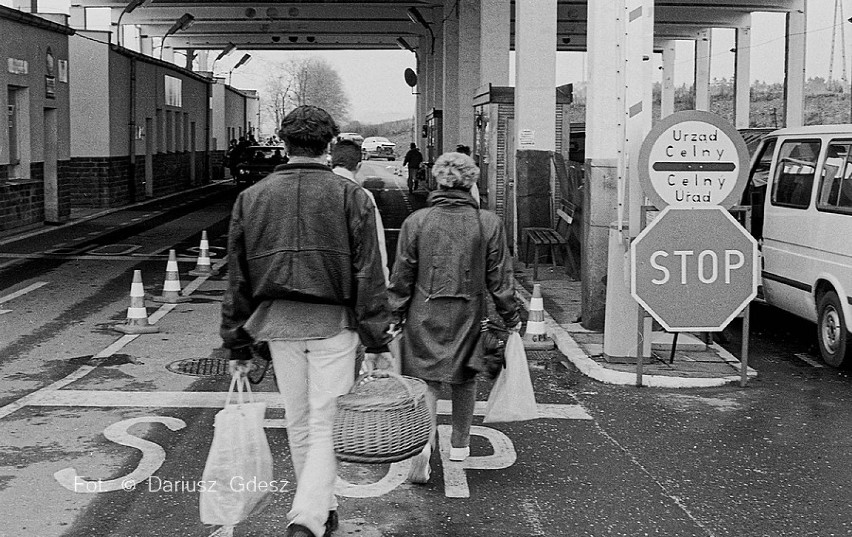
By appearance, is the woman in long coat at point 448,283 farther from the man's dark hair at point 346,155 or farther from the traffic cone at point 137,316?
the traffic cone at point 137,316

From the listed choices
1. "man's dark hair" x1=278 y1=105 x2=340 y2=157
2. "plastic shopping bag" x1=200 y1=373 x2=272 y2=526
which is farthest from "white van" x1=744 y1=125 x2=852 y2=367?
"plastic shopping bag" x1=200 y1=373 x2=272 y2=526

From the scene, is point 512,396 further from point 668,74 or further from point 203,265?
point 668,74

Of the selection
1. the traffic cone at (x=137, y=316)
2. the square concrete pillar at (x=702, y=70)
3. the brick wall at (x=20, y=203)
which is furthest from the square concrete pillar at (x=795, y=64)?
the traffic cone at (x=137, y=316)

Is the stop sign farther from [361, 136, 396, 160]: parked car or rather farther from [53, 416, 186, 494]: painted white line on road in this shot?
[361, 136, 396, 160]: parked car

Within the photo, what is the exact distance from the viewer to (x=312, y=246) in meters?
4.78

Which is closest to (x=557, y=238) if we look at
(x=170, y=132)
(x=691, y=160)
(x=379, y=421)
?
(x=691, y=160)

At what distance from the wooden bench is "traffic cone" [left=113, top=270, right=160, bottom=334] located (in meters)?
5.79

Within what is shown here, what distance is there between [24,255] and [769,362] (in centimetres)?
1208

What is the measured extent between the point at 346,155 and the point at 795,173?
5223mm

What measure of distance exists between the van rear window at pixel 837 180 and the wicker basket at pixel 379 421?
5593mm

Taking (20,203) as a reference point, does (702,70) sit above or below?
above

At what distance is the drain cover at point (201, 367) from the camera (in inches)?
357

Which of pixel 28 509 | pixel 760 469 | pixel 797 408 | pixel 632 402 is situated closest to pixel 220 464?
pixel 28 509

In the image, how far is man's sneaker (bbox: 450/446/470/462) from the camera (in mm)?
6434
